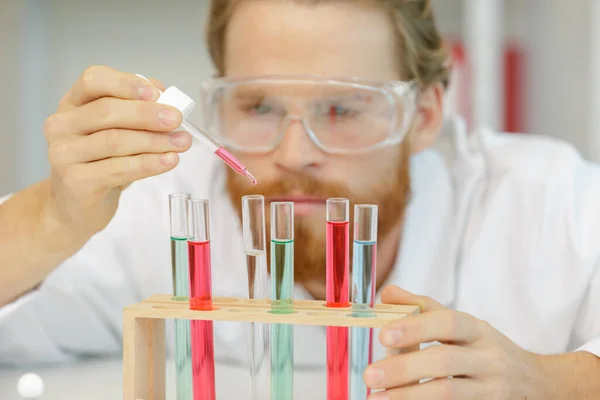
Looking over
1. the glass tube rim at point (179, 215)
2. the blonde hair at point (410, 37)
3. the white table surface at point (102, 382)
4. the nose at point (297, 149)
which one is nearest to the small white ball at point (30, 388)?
the white table surface at point (102, 382)

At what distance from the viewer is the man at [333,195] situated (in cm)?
109

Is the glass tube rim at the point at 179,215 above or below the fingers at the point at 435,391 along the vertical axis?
above

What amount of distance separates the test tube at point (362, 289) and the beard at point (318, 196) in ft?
1.00

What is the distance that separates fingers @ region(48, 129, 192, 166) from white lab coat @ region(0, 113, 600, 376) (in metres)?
0.32

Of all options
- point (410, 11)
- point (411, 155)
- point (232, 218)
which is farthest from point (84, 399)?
point (410, 11)

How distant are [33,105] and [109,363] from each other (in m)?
1.32

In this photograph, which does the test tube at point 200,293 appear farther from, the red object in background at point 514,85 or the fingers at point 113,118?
the red object in background at point 514,85

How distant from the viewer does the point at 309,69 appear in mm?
1175

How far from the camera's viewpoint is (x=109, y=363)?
1.21 metres

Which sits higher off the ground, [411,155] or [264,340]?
[411,155]

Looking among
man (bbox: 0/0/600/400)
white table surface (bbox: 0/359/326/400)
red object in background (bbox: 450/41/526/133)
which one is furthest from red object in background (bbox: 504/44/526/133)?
white table surface (bbox: 0/359/326/400)

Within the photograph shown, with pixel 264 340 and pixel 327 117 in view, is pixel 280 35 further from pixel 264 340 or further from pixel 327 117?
pixel 264 340

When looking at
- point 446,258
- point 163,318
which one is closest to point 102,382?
point 163,318

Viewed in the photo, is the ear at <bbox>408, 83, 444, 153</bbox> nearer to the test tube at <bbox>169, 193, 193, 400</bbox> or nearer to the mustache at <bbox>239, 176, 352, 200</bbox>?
the mustache at <bbox>239, 176, 352, 200</bbox>
